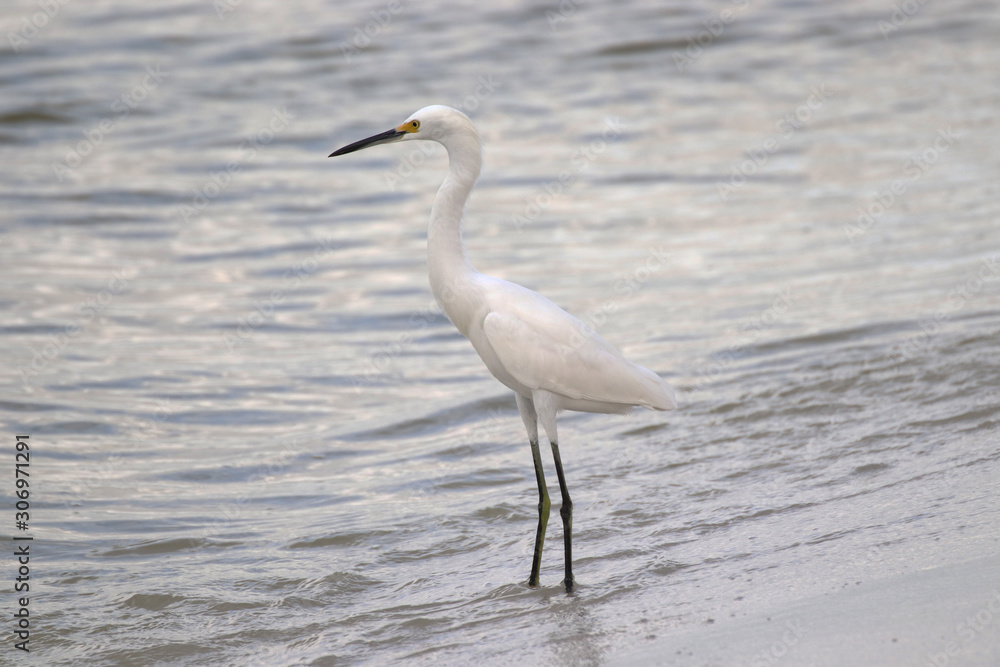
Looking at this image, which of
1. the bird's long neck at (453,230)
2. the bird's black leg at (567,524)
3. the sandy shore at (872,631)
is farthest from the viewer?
the bird's long neck at (453,230)

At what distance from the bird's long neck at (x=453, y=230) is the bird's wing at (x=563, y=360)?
0.18 m

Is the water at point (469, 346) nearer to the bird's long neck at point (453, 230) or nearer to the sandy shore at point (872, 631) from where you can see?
the sandy shore at point (872, 631)

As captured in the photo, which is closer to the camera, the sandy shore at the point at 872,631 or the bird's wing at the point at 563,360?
the sandy shore at the point at 872,631

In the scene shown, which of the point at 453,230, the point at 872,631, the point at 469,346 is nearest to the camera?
the point at 872,631

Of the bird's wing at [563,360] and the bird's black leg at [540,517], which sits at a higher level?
the bird's wing at [563,360]

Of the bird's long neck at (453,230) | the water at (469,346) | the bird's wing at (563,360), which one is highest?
the bird's long neck at (453,230)

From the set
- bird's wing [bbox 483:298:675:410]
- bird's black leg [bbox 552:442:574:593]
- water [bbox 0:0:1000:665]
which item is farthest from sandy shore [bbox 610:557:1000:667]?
bird's wing [bbox 483:298:675:410]

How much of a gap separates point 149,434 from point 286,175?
22.5 feet

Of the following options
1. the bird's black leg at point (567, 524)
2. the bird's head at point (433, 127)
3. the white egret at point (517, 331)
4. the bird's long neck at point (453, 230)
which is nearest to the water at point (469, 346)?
the bird's black leg at point (567, 524)

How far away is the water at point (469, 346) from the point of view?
4.37 meters

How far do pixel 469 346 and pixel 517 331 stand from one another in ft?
12.8

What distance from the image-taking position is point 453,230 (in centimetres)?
450

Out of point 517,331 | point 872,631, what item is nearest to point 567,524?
point 517,331

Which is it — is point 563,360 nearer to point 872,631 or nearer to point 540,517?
point 540,517
